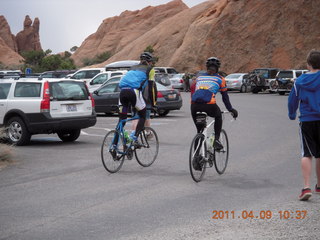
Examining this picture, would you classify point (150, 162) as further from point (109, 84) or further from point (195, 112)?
point (109, 84)

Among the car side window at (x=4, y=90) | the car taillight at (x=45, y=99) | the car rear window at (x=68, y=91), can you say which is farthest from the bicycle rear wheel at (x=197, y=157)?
the car side window at (x=4, y=90)

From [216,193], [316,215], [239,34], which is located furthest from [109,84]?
[239,34]

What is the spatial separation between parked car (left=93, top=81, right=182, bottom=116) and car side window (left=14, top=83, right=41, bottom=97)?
29.7ft

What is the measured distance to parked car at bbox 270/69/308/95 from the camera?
42.1 metres

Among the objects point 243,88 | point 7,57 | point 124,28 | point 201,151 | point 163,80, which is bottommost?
point 243,88

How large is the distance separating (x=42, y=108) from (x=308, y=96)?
25.9 feet

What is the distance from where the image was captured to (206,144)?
30.5 feet

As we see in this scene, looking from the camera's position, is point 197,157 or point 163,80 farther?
point 163,80

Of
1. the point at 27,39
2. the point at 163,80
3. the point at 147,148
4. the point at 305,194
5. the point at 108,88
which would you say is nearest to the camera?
the point at 305,194

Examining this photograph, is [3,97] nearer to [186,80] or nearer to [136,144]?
[136,144]

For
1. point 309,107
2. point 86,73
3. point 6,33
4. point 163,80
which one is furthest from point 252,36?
point 6,33

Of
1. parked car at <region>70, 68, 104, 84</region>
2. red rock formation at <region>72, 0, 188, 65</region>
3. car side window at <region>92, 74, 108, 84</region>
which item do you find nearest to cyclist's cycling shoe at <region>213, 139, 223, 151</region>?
car side window at <region>92, 74, 108, 84</region>

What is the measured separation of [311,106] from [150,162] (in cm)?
392

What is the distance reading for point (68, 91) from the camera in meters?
14.9
